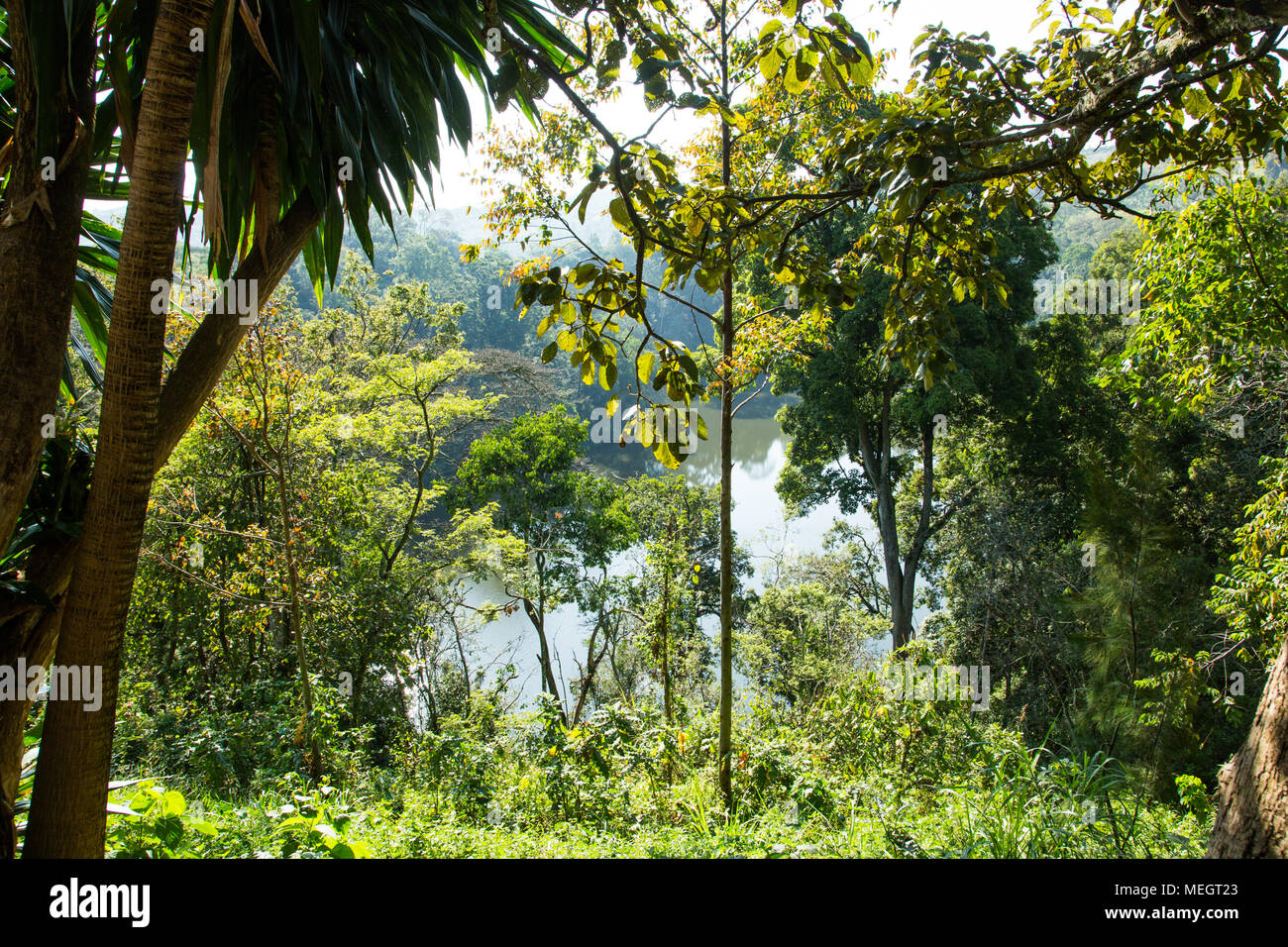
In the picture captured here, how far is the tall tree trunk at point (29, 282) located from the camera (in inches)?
58.9

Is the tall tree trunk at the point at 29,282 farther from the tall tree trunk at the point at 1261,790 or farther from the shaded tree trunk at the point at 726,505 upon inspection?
the shaded tree trunk at the point at 726,505

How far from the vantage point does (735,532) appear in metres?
10.6

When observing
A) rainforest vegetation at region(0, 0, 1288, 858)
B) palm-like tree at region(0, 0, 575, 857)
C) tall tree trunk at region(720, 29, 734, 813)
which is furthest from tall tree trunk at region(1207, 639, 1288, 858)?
tall tree trunk at region(720, 29, 734, 813)

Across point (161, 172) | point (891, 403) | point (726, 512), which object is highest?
point (891, 403)

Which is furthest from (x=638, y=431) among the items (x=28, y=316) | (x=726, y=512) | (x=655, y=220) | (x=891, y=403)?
(x=891, y=403)

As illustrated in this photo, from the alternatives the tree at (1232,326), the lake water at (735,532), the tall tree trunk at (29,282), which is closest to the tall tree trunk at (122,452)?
the tall tree trunk at (29,282)

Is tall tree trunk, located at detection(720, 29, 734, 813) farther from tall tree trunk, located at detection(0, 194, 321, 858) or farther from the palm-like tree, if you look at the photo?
tall tree trunk, located at detection(0, 194, 321, 858)

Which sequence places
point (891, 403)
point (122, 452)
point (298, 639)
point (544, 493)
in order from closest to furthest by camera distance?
point (122, 452)
point (298, 639)
point (891, 403)
point (544, 493)

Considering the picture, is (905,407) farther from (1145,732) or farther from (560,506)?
(560,506)

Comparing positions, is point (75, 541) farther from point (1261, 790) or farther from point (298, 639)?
point (298, 639)

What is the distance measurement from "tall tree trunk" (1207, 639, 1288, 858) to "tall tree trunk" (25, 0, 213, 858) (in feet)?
6.38

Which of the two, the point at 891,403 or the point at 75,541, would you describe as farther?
the point at 891,403

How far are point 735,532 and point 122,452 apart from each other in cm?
962
